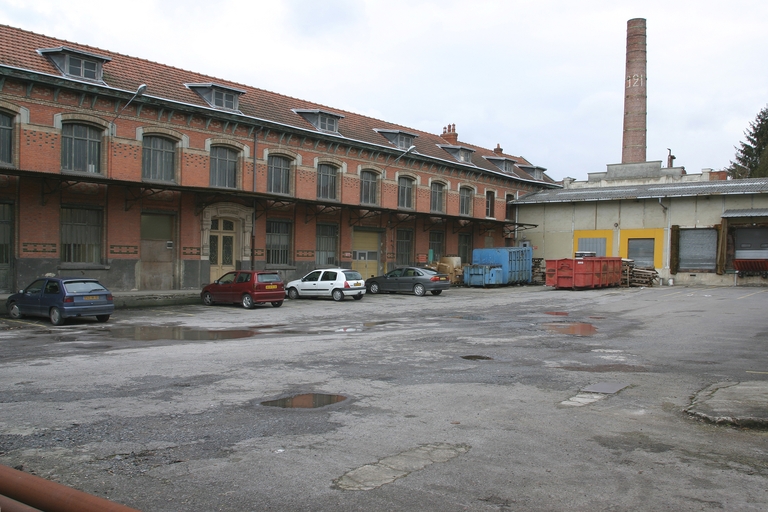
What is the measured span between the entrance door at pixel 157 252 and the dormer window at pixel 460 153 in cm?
2144

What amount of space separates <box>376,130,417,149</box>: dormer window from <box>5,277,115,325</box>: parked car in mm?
23035

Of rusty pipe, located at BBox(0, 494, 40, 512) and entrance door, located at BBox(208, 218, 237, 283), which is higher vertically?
entrance door, located at BBox(208, 218, 237, 283)

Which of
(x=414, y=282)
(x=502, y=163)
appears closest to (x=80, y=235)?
(x=414, y=282)

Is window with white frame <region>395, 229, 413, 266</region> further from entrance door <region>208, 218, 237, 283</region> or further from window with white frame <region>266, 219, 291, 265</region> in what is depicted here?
entrance door <region>208, 218, 237, 283</region>

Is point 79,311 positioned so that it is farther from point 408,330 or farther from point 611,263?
point 611,263

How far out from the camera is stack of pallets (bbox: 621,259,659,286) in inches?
1416

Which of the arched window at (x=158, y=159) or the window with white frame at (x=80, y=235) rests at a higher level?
the arched window at (x=158, y=159)

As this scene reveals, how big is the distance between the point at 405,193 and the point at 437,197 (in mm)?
3136

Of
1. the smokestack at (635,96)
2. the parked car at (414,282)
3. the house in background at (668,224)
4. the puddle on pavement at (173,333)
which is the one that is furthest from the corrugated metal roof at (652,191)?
the puddle on pavement at (173,333)

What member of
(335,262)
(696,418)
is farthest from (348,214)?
(696,418)

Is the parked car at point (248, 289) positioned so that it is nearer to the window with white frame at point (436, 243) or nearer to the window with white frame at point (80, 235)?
the window with white frame at point (80, 235)

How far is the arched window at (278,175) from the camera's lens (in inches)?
1205

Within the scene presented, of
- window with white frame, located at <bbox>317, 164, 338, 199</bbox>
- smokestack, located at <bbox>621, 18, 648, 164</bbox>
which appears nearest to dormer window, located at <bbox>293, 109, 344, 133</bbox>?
window with white frame, located at <bbox>317, 164, 338, 199</bbox>

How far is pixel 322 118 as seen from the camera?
1314 inches
